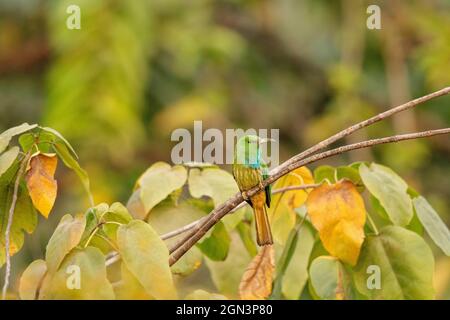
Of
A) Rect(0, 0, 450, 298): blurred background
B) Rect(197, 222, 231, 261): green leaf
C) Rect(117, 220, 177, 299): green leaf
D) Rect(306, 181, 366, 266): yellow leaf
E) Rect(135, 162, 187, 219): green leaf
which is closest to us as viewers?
Rect(117, 220, 177, 299): green leaf

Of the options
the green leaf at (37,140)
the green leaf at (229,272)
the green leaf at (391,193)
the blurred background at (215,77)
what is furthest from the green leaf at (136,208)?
the blurred background at (215,77)

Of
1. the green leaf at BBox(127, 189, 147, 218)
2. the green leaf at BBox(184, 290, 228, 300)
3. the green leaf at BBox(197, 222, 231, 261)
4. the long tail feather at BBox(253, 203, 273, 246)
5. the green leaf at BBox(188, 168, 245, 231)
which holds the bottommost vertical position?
the green leaf at BBox(184, 290, 228, 300)

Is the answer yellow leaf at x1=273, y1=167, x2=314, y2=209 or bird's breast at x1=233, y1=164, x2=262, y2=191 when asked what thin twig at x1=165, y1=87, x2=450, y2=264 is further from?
yellow leaf at x1=273, y1=167, x2=314, y2=209

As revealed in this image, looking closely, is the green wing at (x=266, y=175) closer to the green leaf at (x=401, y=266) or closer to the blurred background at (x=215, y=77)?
the green leaf at (x=401, y=266)

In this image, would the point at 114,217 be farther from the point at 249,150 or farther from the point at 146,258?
the point at 249,150

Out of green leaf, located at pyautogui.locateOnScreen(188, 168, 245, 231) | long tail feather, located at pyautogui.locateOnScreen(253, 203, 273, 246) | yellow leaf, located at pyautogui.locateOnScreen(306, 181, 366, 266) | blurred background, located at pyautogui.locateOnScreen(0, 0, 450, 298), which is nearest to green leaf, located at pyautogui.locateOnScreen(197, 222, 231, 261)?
green leaf, located at pyautogui.locateOnScreen(188, 168, 245, 231)
